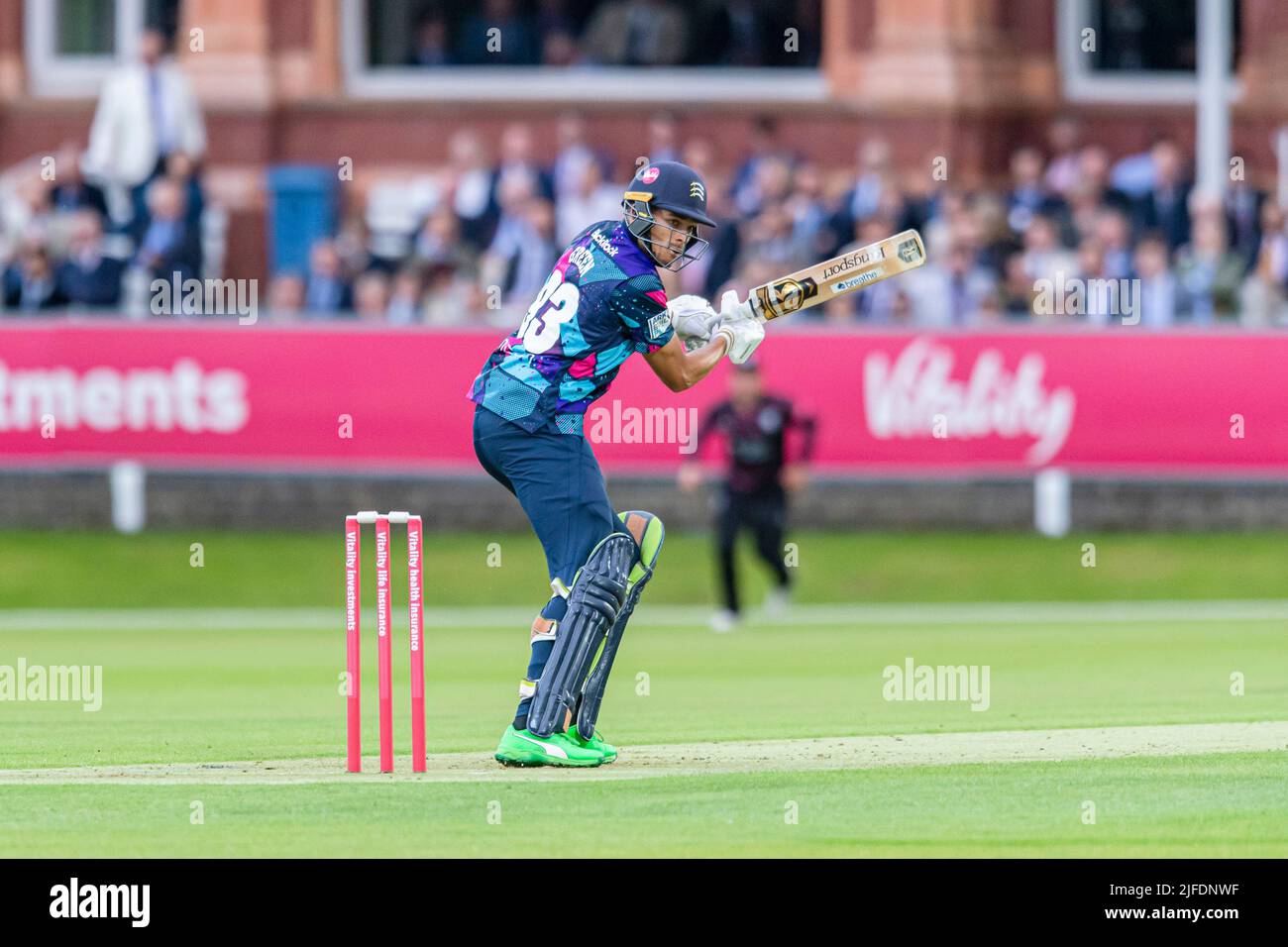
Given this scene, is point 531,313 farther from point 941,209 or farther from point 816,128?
point 816,128

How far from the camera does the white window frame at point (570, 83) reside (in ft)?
94.6

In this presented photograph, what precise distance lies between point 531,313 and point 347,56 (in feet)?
63.1

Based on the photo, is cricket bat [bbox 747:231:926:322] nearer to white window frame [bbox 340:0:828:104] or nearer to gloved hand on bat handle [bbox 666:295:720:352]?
gloved hand on bat handle [bbox 666:295:720:352]

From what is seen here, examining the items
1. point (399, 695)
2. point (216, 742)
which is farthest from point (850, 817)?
point (399, 695)

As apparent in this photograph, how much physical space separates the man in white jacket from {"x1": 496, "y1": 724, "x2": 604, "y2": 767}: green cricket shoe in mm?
15046

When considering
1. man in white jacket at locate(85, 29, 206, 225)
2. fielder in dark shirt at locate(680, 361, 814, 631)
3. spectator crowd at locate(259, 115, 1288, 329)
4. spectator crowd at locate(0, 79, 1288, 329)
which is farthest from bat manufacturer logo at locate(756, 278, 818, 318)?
man in white jacket at locate(85, 29, 206, 225)

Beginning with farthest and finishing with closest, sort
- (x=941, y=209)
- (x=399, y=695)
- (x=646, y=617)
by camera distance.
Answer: (x=941, y=209) → (x=646, y=617) → (x=399, y=695)

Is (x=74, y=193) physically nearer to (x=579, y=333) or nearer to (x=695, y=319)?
(x=695, y=319)

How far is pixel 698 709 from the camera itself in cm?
1427

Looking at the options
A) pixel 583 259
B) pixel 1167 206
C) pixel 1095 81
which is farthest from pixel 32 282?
pixel 583 259

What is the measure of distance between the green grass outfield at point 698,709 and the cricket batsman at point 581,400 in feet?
1.53

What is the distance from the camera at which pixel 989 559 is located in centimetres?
2283

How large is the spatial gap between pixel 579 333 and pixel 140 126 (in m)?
15.5

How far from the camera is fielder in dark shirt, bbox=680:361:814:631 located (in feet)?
69.3
